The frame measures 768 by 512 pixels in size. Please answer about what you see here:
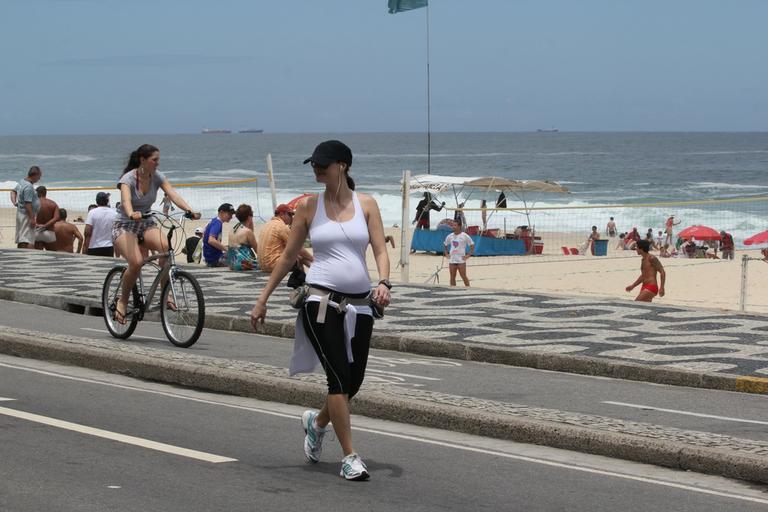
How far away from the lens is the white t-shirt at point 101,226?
21391mm

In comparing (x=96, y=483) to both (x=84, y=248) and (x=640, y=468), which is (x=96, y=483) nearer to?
(x=640, y=468)

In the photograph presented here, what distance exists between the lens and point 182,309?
1162 centimetres

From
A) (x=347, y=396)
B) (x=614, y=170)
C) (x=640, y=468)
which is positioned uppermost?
(x=614, y=170)

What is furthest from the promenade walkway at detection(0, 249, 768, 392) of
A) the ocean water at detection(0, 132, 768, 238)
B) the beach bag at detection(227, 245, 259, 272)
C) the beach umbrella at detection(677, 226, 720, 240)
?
the ocean water at detection(0, 132, 768, 238)

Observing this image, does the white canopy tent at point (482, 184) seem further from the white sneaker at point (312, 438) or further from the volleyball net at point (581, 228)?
the white sneaker at point (312, 438)

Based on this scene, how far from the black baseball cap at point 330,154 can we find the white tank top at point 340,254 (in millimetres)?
221

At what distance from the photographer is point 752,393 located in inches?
397

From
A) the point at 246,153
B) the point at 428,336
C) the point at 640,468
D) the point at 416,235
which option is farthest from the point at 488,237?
the point at 246,153

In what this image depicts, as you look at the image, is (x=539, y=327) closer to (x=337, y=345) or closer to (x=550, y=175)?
(x=337, y=345)

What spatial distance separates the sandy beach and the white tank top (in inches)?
619

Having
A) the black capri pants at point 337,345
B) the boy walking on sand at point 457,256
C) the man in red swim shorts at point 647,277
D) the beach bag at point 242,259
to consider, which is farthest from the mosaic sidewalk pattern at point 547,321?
the boy walking on sand at point 457,256

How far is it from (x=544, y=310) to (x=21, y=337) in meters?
6.05

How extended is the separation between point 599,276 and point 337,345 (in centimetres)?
2339

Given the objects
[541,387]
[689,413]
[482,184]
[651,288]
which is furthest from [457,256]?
[689,413]
